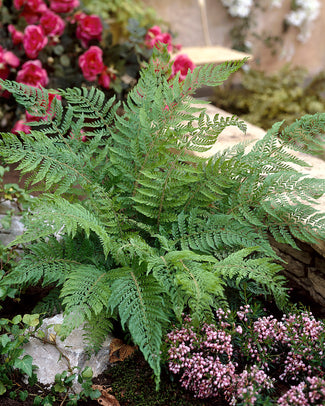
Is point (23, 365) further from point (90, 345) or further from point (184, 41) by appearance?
point (184, 41)

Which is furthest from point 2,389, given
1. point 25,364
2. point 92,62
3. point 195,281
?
point 92,62

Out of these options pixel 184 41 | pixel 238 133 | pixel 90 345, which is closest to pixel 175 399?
pixel 90 345

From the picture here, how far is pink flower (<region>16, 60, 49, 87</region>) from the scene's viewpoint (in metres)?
2.80

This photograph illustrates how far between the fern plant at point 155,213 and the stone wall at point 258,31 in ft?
11.6

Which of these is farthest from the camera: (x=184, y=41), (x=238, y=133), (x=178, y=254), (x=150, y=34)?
(x=184, y=41)

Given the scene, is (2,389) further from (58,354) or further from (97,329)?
(97,329)

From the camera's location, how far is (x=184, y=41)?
5.16 meters

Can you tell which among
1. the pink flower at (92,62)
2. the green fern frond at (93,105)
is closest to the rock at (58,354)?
the green fern frond at (93,105)

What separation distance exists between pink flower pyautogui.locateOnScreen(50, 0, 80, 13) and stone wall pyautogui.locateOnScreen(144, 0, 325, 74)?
85.0 inches

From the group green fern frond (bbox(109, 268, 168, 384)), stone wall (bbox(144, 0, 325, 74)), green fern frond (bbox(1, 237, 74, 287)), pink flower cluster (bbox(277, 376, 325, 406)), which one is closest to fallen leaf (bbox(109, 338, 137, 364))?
green fern frond (bbox(109, 268, 168, 384))

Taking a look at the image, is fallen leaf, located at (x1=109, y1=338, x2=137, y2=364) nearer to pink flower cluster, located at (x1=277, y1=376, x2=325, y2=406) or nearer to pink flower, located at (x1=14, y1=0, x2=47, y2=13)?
pink flower cluster, located at (x1=277, y1=376, x2=325, y2=406)

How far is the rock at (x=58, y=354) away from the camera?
155 cm

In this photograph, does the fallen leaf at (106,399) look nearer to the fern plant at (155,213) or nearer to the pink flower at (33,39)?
the fern plant at (155,213)

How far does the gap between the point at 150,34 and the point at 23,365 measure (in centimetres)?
276
